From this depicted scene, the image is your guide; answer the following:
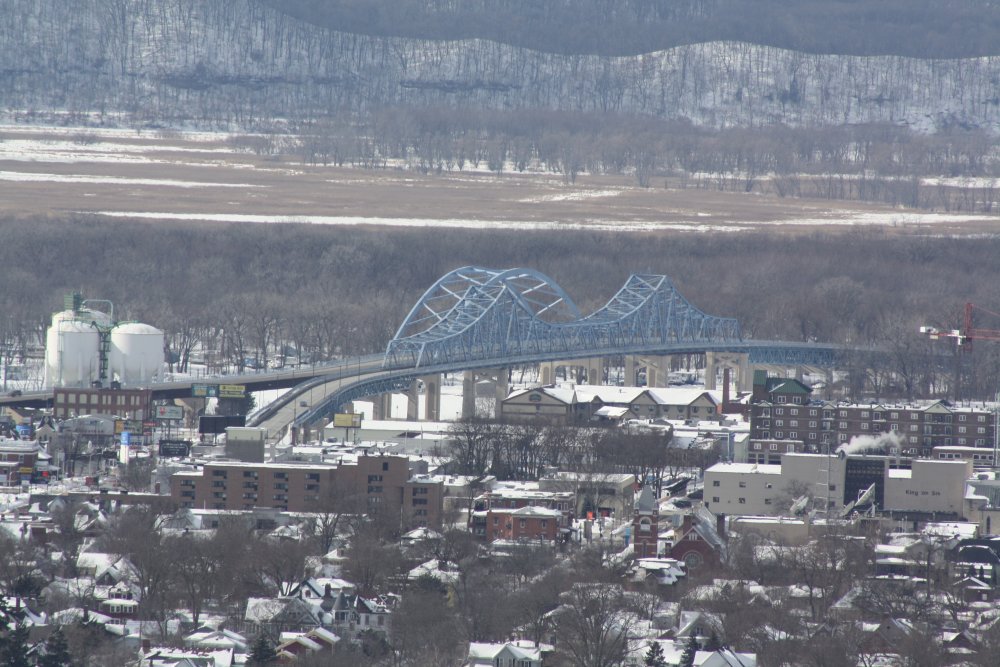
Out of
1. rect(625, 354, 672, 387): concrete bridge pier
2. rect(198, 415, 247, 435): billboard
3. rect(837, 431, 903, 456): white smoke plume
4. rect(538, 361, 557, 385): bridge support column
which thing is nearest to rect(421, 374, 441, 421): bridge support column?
rect(538, 361, 557, 385): bridge support column

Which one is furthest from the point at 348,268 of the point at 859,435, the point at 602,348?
the point at 859,435

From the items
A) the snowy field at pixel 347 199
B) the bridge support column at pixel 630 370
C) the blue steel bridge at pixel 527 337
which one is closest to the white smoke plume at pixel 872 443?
the blue steel bridge at pixel 527 337

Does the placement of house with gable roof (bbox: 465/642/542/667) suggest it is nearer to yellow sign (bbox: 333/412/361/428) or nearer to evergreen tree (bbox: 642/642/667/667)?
evergreen tree (bbox: 642/642/667/667)

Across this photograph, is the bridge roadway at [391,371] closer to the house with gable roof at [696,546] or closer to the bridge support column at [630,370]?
the bridge support column at [630,370]

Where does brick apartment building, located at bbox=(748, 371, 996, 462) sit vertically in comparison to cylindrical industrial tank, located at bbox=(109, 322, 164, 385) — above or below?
below

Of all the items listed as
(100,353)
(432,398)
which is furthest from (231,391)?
(432,398)

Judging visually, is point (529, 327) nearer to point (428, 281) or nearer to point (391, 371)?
point (391, 371)
